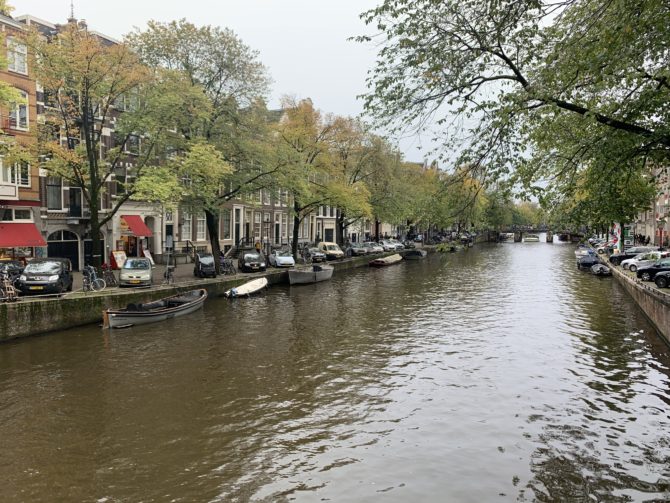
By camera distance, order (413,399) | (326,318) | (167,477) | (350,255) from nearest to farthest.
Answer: (167,477), (413,399), (326,318), (350,255)

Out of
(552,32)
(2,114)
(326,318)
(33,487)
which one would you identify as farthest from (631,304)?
(2,114)

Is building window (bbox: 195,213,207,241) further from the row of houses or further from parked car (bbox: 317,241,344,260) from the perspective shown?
parked car (bbox: 317,241,344,260)

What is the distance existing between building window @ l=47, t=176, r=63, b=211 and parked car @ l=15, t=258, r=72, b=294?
1086 centimetres

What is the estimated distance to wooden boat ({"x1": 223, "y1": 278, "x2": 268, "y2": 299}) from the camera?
3074 cm

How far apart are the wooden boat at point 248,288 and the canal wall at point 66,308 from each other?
2.34 m

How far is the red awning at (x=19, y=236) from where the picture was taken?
28388 mm

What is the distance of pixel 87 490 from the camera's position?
364 inches

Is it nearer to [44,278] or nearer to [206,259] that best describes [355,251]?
[206,259]

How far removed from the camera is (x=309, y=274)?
3900 centimetres

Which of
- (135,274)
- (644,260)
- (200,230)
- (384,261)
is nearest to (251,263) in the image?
(135,274)

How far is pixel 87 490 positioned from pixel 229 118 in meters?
26.5

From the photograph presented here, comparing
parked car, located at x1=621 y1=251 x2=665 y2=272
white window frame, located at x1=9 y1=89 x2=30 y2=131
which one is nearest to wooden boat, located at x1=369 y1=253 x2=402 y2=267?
parked car, located at x1=621 y1=251 x2=665 y2=272

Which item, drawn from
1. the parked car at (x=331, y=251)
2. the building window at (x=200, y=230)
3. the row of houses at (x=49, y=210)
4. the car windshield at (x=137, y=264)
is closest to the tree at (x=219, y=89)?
the row of houses at (x=49, y=210)

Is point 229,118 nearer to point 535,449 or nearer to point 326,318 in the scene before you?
point 326,318
